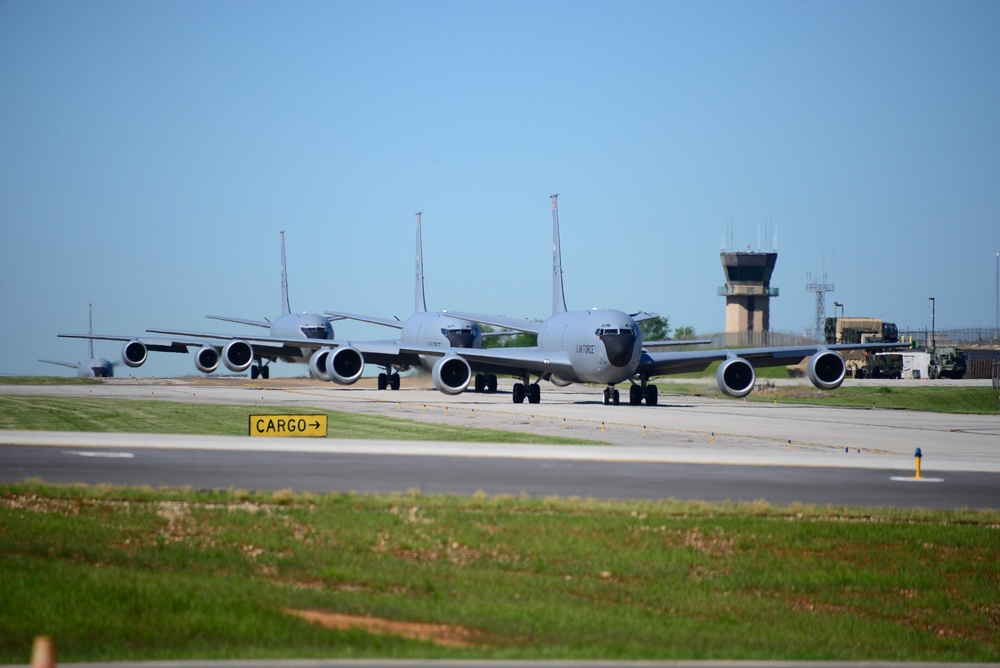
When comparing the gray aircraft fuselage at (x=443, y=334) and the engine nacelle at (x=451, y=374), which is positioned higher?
the gray aircraft fuselage at (x=443, y=334)

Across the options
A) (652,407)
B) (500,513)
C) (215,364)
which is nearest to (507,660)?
(500,513)

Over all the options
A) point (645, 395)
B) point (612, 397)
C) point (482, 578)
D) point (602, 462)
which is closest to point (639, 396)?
point (645, 395)

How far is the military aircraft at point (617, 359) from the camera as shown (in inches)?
2088

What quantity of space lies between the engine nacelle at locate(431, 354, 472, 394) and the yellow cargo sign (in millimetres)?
19876

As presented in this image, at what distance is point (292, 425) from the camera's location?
114 feet

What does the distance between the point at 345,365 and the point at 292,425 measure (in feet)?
82.9

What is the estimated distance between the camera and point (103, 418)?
40875 millimetres

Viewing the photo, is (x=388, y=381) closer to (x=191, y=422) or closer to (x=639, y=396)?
(x=639, y=396)

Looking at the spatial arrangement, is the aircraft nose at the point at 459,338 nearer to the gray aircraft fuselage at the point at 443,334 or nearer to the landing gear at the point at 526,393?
the gray aircraft fuselage at the point at 443,334

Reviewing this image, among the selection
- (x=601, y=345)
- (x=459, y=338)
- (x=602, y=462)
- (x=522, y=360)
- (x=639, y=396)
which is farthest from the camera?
(x=459, y=338)

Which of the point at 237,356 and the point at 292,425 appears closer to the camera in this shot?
the point at 292,425

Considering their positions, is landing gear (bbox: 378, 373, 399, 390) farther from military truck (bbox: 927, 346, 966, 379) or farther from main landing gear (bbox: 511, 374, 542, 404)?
military truck (bbox: 927, 346, 966, 379)

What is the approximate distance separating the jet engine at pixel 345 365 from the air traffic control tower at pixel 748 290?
274 ft

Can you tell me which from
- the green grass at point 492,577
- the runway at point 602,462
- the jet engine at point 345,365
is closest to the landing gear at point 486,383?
the jet engine at point 345,365
